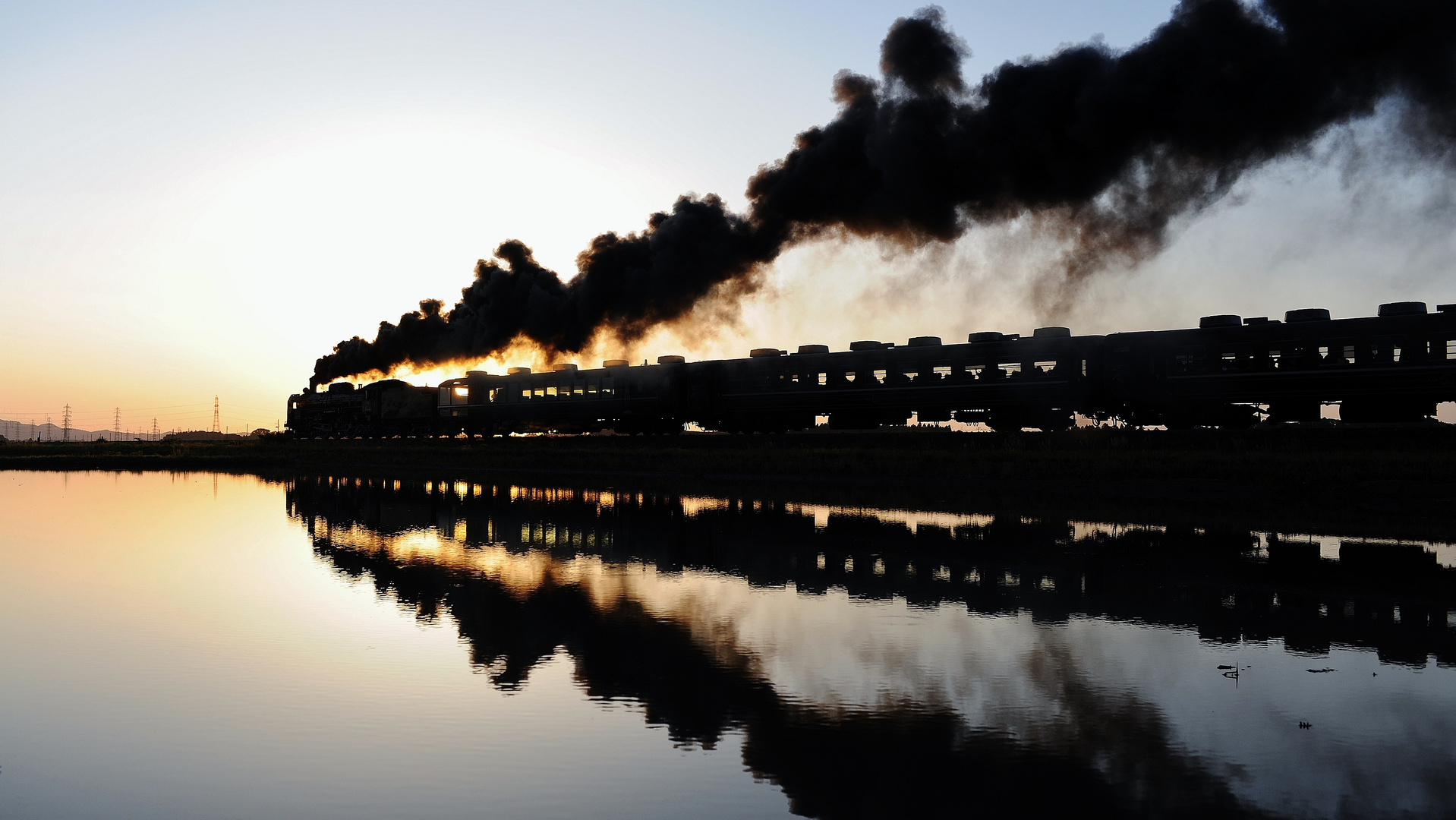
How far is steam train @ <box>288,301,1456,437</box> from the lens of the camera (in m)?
32.0

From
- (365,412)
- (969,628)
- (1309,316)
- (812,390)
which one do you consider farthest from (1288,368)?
(365,412)

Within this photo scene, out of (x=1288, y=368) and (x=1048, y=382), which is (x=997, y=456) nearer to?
(x=1048, y=382)

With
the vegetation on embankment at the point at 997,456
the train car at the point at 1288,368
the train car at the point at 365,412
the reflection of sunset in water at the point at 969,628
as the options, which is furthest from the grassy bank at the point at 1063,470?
the train car at the point at 365,412

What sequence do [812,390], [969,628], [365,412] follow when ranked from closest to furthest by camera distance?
[969,628] < [812,390] < [365,412]

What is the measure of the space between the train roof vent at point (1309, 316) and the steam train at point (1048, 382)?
0.15ft

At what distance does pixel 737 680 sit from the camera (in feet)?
32.9

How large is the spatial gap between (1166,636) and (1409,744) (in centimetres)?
417

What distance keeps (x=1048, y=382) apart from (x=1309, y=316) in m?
9.20

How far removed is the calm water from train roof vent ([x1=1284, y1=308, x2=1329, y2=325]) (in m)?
15.5

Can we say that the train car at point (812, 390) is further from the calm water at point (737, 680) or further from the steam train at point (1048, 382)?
the calm water at point (737, 680)

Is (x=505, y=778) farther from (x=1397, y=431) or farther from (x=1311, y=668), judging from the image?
(x=1397, y=431)

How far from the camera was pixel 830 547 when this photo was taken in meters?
20.4

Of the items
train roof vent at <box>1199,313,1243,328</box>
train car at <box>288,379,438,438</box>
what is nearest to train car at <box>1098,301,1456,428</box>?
train roof vent at <box>1199,313,1243,328</box>

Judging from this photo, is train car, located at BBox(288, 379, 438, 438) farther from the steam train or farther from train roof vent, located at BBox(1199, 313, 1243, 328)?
train roof vent, located at BBox(1199, 313, 1243, 328)
